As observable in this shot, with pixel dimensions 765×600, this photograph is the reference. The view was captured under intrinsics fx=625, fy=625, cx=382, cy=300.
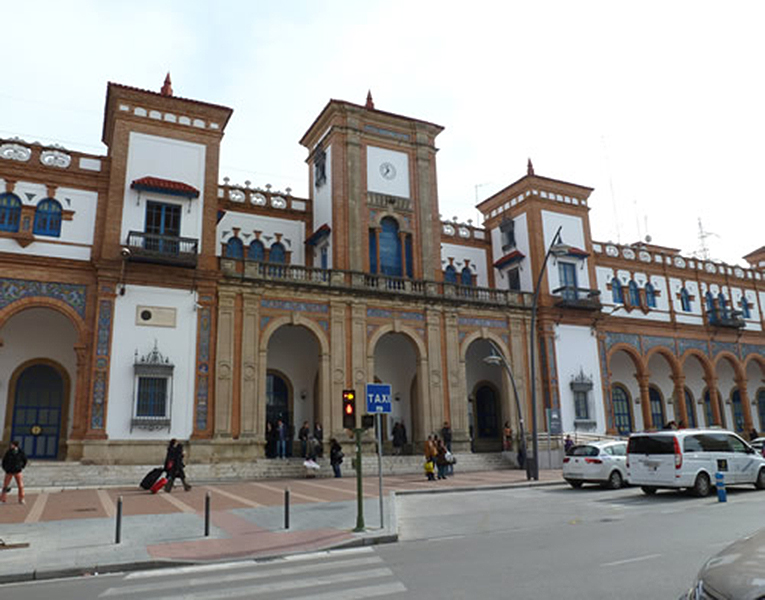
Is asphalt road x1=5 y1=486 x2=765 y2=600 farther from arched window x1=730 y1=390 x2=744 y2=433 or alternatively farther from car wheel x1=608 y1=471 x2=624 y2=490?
arched window x1=730 y1=390 x2=744 y2=433

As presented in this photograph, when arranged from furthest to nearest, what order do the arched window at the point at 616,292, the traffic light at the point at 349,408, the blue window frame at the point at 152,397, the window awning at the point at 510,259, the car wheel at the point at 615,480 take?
1. the arched window at the point at 616,292
2. the window awning at the point at 510,259
3. the blue window frame at the point at 152,397
4. the car wheel at the point at 615,480
5. the traffic light at the point at 349,408

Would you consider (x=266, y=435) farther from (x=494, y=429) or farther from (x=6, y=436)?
(x=494, y=429)

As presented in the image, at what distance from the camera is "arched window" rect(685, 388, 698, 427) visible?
39469 mm

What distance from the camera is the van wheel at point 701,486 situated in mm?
16031

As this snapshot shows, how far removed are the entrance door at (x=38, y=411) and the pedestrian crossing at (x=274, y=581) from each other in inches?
683

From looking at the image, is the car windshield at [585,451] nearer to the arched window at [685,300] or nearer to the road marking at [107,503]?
the road marking at [107,503]

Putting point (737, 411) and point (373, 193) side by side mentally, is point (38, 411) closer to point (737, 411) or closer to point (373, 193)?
point (373, 193)

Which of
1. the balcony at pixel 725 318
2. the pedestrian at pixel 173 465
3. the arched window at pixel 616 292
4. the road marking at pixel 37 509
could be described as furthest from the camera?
the balcony at pixel 725 318

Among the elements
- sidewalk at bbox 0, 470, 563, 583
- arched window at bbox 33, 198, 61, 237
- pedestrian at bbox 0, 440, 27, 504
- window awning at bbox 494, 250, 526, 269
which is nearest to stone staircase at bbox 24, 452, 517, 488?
sidewalk at bbox 0, 470, 563, 583

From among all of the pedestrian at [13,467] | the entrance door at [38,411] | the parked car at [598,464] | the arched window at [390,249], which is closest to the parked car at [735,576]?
the parked car at [598,464]

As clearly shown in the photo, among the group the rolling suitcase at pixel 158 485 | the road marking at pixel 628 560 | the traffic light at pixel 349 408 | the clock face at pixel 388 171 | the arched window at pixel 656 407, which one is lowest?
the road marking at pixel 628 560

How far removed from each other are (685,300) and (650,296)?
128 inches

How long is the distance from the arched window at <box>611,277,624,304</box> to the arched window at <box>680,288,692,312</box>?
529 centimetres

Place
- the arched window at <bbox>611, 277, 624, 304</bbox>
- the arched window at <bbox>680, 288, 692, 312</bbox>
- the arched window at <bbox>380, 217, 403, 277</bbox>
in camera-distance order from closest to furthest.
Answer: the arched window at <bbox>380, 217, 403, 277</bbox>
the arched window at <bbox>611, 277, 624, 304</bbox>
the arched window at <bbox>680, 288, 692, 312</bbox>
